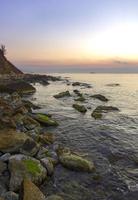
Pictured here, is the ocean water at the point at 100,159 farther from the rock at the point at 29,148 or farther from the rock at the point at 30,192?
the rock at the point at 29,148

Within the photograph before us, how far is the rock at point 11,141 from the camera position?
45.3 feet

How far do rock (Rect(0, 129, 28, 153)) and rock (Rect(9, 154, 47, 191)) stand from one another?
1556mm

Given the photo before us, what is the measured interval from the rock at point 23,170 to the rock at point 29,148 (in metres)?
1.21

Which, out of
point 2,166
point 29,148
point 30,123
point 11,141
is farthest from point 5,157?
point 30,123

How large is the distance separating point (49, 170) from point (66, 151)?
2.88 metres

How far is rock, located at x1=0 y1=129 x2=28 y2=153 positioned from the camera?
45.3 ft

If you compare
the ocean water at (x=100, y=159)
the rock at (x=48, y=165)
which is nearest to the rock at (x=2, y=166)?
the rock at (x=48, y=165)

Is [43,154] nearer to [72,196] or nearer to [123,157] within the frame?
[72,196]

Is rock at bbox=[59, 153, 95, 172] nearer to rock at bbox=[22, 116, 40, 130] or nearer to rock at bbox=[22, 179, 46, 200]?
rock at bbox=[22, 179, 46, 200]

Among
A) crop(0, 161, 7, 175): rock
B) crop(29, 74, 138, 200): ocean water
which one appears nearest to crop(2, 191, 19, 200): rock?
crop(29, 74, 138, 200): ocean water

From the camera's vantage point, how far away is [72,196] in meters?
10.8

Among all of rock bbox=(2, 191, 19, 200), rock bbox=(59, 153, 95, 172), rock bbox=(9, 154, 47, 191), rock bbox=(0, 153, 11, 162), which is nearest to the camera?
rock bbox=(2, 191, 19, 200)

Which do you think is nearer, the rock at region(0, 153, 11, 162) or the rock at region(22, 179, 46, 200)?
the rock at region(22, 179, 46, 200)

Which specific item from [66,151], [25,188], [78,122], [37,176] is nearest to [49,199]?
[25,188]
